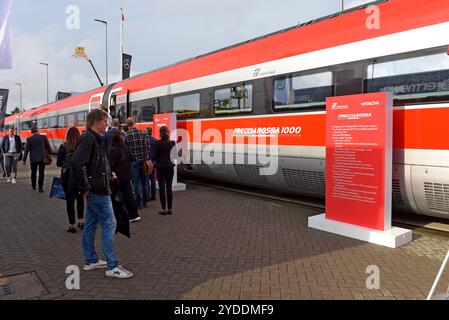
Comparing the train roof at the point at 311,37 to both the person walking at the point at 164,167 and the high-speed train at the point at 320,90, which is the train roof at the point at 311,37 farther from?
the person walking at the point at 164,167

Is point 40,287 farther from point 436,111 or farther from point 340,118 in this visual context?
point 436,111

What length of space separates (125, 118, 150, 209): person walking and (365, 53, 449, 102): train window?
4.36 m

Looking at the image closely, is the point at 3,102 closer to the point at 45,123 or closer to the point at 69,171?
the point at 69,171

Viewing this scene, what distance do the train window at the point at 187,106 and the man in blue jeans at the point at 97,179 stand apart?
19.1 feet

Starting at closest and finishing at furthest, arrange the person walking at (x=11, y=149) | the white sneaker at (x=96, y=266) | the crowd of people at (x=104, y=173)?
1. the crowd of people at (x=104, y=173)
2. the white sneaker at (x=96, y=266)
3. the person walking at (x=11, y=149)

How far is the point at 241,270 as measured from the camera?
450cm

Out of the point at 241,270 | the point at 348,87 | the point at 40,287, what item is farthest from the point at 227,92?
the point at 40,287

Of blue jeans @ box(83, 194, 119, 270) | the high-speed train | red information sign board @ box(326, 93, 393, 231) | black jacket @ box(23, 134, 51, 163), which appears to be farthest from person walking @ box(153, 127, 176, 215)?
black jacket @ box(23, 134, 51, 163)

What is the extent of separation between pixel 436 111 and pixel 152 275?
4.24 m

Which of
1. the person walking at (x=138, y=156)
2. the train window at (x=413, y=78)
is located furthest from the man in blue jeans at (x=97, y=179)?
the train window at (x=413, y=78)

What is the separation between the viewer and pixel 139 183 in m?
8.34

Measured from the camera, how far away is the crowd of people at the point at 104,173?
4227mm

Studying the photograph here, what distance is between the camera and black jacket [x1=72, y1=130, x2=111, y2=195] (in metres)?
4.11

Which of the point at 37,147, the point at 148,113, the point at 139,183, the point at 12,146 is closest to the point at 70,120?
the point at 12,146
